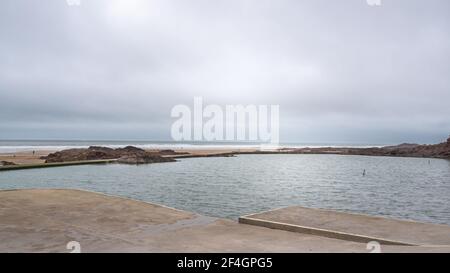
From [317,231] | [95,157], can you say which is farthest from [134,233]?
[95,157]

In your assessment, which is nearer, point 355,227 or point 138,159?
point 355,227

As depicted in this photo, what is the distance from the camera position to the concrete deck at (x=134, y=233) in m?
7.05

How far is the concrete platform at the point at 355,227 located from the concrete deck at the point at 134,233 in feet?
0.87

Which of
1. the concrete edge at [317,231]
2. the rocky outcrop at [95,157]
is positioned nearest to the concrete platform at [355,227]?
the concrete edge at [317,231]

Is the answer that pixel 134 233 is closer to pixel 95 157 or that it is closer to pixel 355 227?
pixel 355 227

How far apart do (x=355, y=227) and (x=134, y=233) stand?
591 centimetres

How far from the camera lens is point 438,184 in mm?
31562

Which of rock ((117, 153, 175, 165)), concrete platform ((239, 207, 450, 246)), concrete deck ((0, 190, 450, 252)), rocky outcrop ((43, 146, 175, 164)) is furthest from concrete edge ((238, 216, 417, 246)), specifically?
rocky outcrop ((43, 146, 175, 164))

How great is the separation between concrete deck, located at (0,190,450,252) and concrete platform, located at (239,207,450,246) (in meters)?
0.27

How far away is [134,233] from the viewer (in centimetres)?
838
